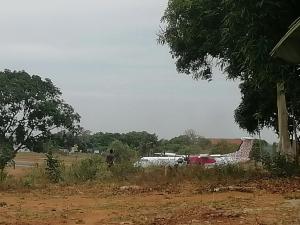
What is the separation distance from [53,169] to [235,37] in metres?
8.56

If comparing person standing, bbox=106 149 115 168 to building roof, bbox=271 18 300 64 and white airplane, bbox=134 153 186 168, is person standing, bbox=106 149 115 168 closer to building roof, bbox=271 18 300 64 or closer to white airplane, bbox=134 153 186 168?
white airplane, bbox=134 153 186 168

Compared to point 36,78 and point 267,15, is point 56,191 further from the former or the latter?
point 36,78

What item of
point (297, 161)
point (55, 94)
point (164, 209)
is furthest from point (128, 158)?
point (55, 94)

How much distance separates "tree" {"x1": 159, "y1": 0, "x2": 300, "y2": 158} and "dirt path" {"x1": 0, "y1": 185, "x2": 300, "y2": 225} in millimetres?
3076

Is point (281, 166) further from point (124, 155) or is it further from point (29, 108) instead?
point (29, 108)

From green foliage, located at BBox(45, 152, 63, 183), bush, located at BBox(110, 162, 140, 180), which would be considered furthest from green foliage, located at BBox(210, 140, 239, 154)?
green foliage, located at BBox(45, 152, 63, 183)

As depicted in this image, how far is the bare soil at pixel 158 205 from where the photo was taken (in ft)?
27.8

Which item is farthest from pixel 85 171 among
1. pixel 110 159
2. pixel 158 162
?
pixel 158 162

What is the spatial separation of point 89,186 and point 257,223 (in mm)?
9811

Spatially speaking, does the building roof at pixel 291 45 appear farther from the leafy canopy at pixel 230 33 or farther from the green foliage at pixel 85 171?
the green foliage at pixel 85 171

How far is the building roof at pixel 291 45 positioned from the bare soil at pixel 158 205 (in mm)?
3129

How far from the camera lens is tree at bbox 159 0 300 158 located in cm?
1094

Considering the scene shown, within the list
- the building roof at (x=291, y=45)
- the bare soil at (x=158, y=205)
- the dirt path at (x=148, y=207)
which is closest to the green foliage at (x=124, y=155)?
the bare soil at (x=158, y=205)

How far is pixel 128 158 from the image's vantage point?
2052cm
